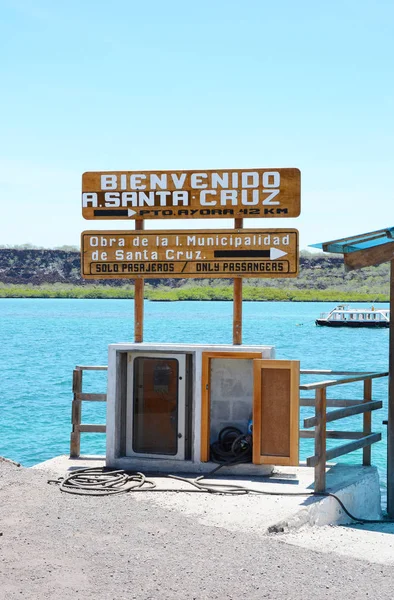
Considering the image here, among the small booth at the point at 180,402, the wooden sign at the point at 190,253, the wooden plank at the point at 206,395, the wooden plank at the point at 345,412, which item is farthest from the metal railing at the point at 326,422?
the wooden sign at the point at 190,253

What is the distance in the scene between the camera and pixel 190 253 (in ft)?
37.2

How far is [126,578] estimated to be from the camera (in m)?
6.71

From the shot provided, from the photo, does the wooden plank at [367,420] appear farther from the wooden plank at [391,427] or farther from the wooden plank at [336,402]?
the wooden plank at [391,427]

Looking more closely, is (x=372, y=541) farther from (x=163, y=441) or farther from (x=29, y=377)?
(x=29, y=377)

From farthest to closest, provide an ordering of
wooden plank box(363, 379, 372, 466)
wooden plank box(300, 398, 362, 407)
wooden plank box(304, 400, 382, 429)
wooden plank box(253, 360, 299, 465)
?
wooden plank box(363, 379, 372, 466), wooden plank box(300, 398, 362, 407), wooden plank box(253, 360, 299, 465), wooden plank box(304, 400, 382, 429)

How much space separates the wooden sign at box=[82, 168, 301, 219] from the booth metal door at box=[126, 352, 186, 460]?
6.20ft

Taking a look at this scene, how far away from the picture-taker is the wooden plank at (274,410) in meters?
10.3

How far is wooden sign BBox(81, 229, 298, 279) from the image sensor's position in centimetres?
1112

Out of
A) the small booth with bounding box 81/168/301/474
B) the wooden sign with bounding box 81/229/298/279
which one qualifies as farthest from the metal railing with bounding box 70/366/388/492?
the wooden sign with bounding box 81/229/298/279

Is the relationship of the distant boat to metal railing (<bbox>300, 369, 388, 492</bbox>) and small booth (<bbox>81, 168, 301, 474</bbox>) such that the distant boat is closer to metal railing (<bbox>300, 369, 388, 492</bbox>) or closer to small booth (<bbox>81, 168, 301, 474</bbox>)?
metal railing (<bbox>300, 369, 388, 492</bbox>)

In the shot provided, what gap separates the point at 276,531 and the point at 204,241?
4257 millimetres

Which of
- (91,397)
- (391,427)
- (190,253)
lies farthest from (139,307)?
(391,427)

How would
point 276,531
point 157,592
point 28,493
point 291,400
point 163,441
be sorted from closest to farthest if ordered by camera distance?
point 157,592, point 276,531, point 28,493, point 291,400, point 163,441

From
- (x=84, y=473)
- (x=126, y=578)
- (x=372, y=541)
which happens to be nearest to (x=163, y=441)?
(x=84, y=473)
